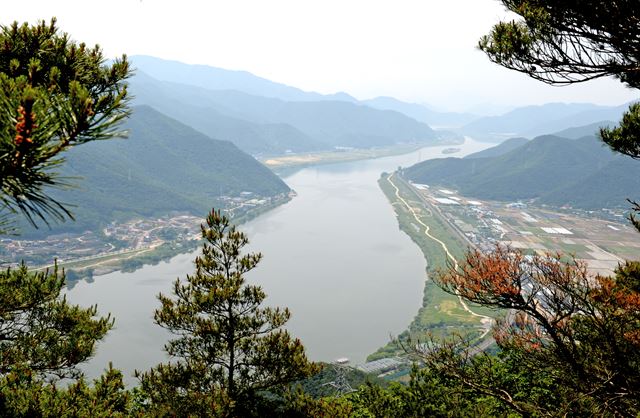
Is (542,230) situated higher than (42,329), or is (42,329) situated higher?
(42,329)

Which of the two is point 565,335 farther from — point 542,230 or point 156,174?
point 156,174

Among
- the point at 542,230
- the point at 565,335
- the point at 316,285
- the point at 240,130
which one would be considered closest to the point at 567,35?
the point at 565,335

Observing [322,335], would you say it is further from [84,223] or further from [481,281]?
[84,223]

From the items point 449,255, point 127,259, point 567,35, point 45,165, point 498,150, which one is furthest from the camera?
point 498,150

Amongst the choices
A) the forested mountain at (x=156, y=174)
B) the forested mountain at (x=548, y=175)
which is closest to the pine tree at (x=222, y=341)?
the forested mountain at (x=156, y=174)

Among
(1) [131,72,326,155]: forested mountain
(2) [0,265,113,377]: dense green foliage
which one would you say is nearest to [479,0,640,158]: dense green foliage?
(2) [0,265,113,377]: dense green foliage

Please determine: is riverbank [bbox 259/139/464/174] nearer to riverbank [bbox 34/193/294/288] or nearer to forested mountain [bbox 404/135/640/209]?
forested mountain [bbox 404/135/640/209]

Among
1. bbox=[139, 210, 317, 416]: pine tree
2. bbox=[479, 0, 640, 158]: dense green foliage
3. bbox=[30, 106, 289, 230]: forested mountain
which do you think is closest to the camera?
bbox=[479, 0, 640, 158]: dense green foliage
